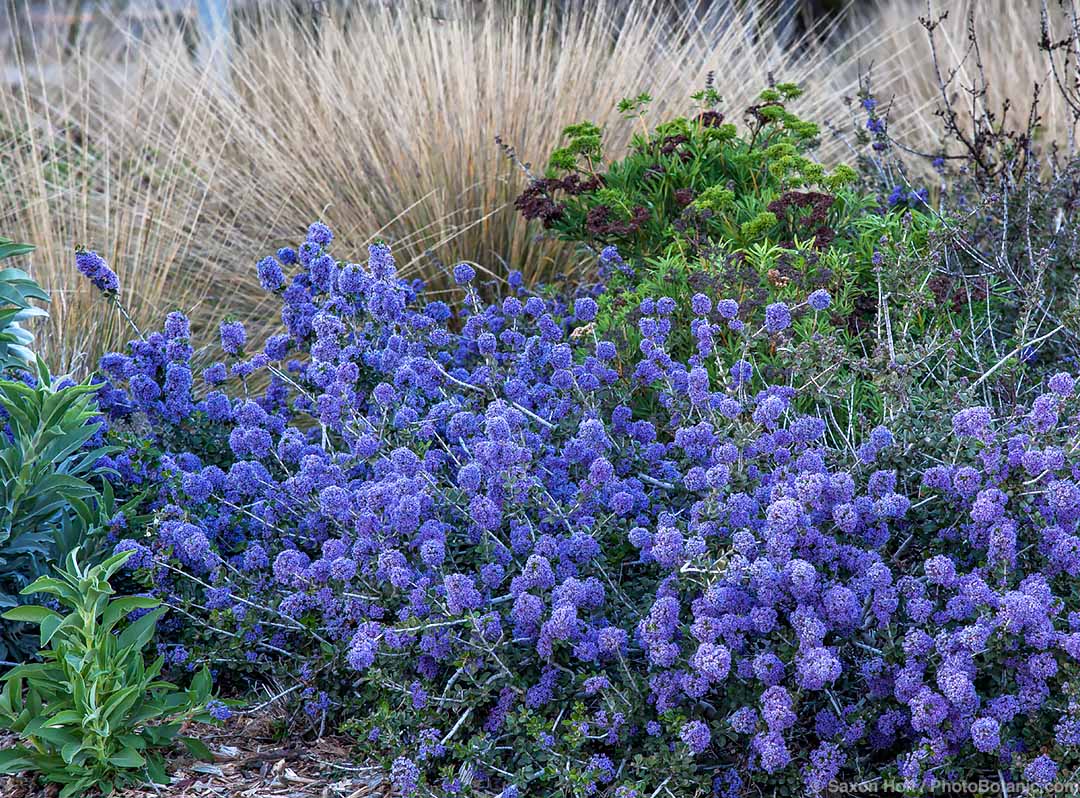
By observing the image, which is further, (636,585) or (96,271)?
(96,271)

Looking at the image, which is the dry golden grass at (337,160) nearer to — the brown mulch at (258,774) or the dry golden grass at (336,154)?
the dry golden grass at (336,154)

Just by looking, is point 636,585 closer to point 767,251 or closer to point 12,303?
point 767,251

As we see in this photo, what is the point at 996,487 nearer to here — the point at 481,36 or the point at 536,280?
the point at 536,280

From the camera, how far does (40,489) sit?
113 inches

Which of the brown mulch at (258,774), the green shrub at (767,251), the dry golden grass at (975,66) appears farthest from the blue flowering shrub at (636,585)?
the dry golden grass at (975,66)

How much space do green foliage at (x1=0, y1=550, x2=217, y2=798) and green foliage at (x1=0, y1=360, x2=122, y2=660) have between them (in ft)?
1.34

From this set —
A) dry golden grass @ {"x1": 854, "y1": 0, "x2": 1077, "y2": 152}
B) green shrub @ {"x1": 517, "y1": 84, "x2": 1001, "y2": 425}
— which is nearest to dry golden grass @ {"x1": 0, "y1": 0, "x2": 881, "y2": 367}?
green shrub @ {"x1": 517, "y1": 84, "x2": 1001, "y2": 425}

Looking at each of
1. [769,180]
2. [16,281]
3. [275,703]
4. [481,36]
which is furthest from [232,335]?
[481,36]

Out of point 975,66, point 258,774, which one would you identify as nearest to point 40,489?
point 258,774

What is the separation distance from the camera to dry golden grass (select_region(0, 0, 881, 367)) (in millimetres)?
5152

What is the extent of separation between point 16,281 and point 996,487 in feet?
8.60

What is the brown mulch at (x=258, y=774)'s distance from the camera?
8.34 feet

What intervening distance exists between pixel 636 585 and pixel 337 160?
3264mm

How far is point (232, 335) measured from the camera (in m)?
3.22
